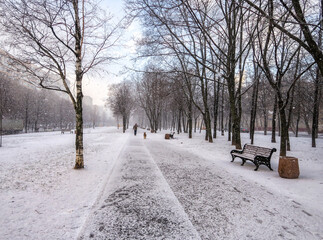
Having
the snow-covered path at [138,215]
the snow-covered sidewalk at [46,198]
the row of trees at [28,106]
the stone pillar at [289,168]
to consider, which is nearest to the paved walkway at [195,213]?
the snow-covered path at [138,215]

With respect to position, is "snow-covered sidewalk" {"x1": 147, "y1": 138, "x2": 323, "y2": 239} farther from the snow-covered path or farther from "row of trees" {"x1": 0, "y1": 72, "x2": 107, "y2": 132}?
"row of trees" {"x1": 0, "y1": 72, "x2": 107, "y2": 132}

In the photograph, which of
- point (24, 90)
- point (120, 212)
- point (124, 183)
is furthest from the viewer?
point (24, 90)

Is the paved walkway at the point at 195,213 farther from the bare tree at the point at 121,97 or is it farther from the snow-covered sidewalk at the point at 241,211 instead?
the bare tree at the point at 121,97

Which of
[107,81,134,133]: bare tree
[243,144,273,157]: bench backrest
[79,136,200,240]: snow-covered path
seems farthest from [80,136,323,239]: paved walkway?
[107,81,134,133]: bare tree

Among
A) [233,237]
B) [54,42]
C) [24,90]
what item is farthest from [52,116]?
[233,237]

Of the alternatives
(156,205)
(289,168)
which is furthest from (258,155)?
(156,205)

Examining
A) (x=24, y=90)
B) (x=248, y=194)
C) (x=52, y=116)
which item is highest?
(x=24, y=90)

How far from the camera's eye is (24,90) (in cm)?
3909

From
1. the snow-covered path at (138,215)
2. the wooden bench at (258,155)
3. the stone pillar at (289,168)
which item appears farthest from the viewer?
the wooden bench at (258,155)

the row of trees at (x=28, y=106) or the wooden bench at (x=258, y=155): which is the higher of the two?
the row of trees at (x=28, y=106)

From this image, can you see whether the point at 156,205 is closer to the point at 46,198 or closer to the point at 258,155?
the point at 46,198

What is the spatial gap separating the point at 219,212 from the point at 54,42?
27.3ft

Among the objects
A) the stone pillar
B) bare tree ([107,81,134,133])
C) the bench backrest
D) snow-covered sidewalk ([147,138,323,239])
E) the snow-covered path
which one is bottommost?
snow-covered sidewalk ([147,138,323,239])

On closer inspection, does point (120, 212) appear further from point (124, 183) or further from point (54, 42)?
point (54, 42)
